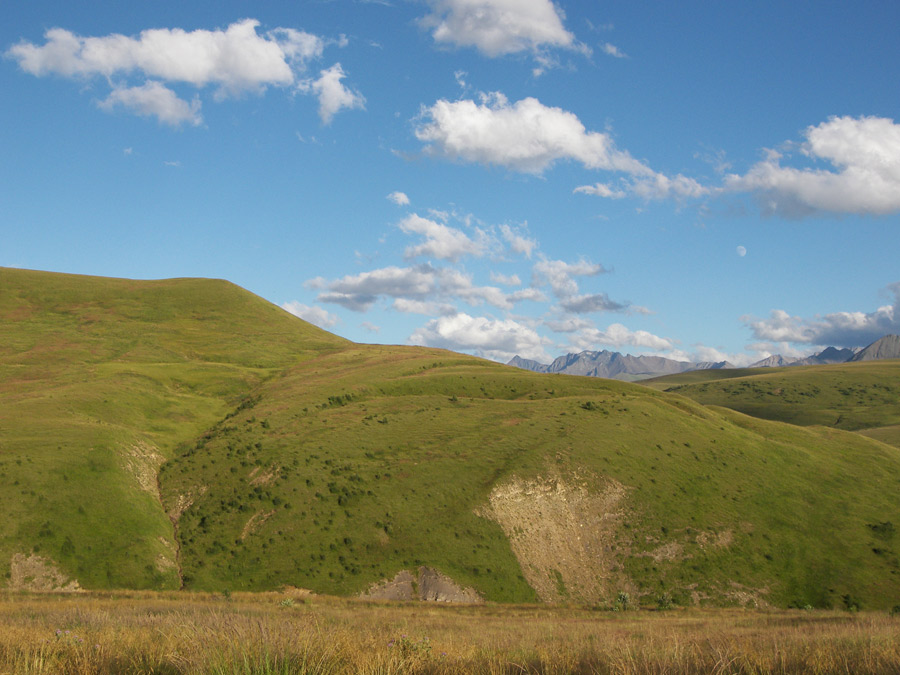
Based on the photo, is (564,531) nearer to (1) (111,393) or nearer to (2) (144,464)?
(2) (144,464)

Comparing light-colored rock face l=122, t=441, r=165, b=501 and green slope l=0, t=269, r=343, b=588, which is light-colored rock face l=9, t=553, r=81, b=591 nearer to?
green slope l=0, t=269, r=343, b=588

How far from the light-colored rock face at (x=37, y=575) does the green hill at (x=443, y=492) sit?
24 cm

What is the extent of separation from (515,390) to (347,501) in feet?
154

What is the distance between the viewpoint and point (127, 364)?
379 ft

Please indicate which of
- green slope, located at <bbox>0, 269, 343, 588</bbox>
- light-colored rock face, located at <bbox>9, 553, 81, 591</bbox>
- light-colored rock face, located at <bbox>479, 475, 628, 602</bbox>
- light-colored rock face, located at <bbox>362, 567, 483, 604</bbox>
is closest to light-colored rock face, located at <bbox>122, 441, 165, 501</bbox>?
green slope, located at <bbox>0, 269, 343, 588</bbox>

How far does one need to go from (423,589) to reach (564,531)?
57.0 ft

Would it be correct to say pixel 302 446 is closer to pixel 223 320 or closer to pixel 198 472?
pixel 198 472

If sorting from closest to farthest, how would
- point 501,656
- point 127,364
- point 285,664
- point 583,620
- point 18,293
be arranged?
point 285,664 < point 501,656 < point 583,620 < point 127,364 < point 18,293

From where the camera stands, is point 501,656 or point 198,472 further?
point 198,472

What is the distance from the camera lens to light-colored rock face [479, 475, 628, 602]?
55.3 meters

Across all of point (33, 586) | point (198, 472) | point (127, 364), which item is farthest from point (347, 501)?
point (127, 364)

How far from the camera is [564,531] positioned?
60.7 m

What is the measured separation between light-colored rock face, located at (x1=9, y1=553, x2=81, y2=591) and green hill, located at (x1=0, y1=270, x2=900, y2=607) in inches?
9.6

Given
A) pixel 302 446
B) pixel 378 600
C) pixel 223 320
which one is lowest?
pixel 378 600
